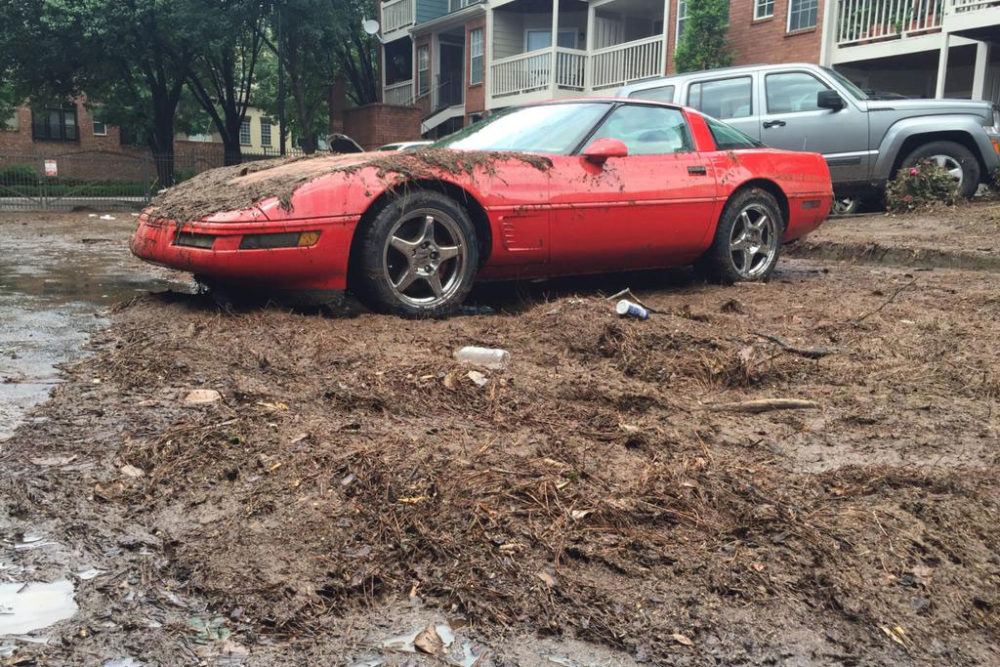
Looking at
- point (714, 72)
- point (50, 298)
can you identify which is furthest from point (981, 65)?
point (50, 298)

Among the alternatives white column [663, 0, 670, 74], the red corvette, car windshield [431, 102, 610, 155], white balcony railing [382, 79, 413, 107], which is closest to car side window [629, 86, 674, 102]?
the red corvette

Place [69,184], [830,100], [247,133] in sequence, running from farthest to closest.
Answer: [247,133], [69,184], [830,100]

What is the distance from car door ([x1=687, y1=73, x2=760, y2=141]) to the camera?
36.0ft

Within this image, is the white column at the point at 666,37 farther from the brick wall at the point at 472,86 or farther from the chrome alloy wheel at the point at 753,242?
the chrome alloy wheel at the point at 753,242

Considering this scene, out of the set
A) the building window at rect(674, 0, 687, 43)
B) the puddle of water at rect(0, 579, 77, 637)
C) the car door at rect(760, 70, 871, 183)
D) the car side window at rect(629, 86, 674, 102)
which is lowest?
the puddle of water at rect(0, 579, 77, 637)

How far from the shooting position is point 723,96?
36.2 ft

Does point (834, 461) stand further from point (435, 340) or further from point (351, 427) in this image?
point (435, 340)

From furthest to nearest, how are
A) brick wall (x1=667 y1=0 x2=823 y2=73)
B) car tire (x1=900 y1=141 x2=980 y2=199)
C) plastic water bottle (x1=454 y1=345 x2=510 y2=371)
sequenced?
brick wall (x1=667 y1=0 x2=823 y2=73), car tire (x1=900 y1=141 x2=980 y2=199), plastic water bottle (x1=454 y1=345 x2=510 y2=371)

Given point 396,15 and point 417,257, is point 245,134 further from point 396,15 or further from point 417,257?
point 417,257

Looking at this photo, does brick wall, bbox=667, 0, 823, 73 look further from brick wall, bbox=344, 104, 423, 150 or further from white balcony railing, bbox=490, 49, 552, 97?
brick wall, bbox=344, 104, 423, 150

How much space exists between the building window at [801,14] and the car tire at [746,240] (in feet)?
43.0

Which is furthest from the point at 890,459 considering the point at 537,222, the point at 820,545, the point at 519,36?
the point at 519,36

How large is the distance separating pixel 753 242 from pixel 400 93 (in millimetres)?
26929

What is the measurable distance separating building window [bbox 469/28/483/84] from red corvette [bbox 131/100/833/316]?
72.6 feet
